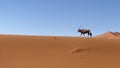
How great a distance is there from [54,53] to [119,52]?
3345 mm

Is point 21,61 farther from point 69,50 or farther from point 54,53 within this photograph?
point 69,50

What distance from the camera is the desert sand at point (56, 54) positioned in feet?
40.2

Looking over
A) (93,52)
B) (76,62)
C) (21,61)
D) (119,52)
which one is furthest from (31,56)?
(119,52)

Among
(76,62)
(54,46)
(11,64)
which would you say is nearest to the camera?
(11,64)

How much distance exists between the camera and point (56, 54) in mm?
13695

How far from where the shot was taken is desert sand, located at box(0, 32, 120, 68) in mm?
12250

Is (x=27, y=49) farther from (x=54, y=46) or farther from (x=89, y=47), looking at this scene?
(x=89, y=47)

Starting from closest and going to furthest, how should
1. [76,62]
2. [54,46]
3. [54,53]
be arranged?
[76,62] < [54,53] < [54,46]

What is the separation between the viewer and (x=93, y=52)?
1447cm

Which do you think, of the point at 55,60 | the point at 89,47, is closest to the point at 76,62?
the point at 55,60

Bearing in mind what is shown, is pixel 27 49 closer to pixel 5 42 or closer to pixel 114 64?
pixel 5 42

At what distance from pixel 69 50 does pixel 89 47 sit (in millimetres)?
1348

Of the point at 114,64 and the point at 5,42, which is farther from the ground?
the point at 5,42

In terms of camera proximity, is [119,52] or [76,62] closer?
[76,62]
